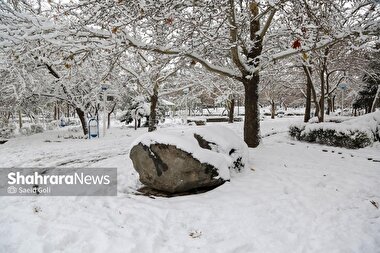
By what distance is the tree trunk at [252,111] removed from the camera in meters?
8.53

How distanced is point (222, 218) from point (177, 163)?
140cm

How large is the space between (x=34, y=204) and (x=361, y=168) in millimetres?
7168

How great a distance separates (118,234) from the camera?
3.65 meters

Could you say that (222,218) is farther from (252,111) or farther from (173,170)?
(252,111)

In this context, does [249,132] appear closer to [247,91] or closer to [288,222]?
[247,91]

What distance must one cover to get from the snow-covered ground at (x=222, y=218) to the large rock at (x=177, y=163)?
0.98 ft

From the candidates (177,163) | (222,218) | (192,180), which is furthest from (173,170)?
(222,218)

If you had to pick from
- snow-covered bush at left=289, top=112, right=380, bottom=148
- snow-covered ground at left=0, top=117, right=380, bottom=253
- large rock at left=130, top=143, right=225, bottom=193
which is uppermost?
snow-covered bush at left=289, top=112, right=380, bottom=148

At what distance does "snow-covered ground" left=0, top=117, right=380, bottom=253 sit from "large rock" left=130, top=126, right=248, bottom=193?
0.30m

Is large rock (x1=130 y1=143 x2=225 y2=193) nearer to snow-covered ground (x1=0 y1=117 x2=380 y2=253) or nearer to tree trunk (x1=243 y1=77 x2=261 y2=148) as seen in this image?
snow-covered ground (x1=0 y1=117 x2=380 y2=253)

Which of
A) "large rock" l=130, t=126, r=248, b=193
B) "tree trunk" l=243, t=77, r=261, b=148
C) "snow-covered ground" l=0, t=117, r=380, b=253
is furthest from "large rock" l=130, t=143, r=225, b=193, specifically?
"tree trunk" l=243, t=77, r=261, b=148

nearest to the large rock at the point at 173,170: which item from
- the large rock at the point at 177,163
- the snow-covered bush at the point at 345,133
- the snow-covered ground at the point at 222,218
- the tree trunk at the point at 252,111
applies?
the large rock at the point at 177,163

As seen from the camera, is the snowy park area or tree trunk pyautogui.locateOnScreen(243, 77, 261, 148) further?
tree trunk pyautogui.locateOnScreen(243, 77, 261, 148)

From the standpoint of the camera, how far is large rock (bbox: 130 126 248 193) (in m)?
5.14
